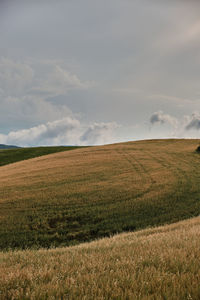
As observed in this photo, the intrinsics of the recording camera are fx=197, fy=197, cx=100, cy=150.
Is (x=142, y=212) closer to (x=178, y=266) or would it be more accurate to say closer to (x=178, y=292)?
(x=178, y=266)

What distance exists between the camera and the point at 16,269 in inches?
183

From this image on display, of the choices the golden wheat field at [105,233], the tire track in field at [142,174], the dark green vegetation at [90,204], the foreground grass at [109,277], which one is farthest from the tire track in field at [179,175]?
the foreground grass at [109,277]

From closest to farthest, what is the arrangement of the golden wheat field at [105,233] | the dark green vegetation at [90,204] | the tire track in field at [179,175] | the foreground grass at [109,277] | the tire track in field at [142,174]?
the foreground grass at [109,277] < the golden wheat field at [105,233] < the dark green vegetation at [90,204] < the tire track in field at [142,174] < the tire track in field at [179,175]

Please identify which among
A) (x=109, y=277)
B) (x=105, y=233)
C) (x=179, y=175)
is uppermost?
(x=109, y=277)

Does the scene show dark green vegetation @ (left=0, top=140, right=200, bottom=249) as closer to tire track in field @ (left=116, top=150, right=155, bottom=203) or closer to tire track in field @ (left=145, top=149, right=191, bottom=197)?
tire track in field @ (left=145, top=149, right=191, bottom=197)

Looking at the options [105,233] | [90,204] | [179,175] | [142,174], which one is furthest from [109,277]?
[179,175]

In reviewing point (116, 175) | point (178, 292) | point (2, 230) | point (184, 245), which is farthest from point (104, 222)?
point (116, 175)

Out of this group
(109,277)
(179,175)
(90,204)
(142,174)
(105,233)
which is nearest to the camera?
(109,277)

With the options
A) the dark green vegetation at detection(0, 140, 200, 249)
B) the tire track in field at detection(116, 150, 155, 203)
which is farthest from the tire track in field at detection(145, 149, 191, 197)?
the tire track in field at detection(116, 150, 155, 203)

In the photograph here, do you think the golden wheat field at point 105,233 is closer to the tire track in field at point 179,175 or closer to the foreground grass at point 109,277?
the foreground grass at point 109,277

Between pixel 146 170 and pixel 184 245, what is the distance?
25792 mm

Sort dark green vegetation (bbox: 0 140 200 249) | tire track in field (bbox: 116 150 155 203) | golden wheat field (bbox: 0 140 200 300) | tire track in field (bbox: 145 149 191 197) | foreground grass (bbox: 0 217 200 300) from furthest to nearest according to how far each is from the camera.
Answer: tire track in field (bbox: 145 149 191 197), tire track in field (bbox: 116 150 155 203), dark green vegetation (bbox: 0 140 200 249), golden wheat field (bbox: 0 140 200 300), foreground grass (bbox: 0 217 200 300)

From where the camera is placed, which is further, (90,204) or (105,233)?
(90,204)

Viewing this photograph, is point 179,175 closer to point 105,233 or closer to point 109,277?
point 105,233
